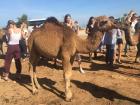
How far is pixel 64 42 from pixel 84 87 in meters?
1.85

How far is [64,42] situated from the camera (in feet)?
32.0

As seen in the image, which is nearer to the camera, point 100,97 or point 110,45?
point 100,97

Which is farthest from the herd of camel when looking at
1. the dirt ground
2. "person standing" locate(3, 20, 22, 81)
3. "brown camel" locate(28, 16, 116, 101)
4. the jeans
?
the jeans

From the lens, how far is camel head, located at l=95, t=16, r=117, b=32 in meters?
8.82

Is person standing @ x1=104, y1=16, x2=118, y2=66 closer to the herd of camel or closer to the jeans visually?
the jeans

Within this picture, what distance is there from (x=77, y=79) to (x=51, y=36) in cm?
241

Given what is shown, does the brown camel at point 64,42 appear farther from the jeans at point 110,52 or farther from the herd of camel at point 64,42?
the jeans at point 110,52

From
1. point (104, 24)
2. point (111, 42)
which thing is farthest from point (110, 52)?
point (104, 24)

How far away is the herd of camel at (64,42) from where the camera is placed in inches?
356

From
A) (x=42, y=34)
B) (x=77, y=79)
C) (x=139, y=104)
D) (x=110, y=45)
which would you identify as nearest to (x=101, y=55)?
(x=110, y=45)

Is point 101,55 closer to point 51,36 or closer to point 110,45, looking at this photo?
point 110,45

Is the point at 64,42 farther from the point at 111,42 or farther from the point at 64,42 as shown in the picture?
the point at 111,42

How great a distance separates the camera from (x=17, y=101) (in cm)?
1002

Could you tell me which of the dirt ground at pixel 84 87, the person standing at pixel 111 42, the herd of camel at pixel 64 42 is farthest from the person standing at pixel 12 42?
the person standing at pixel 111 42
